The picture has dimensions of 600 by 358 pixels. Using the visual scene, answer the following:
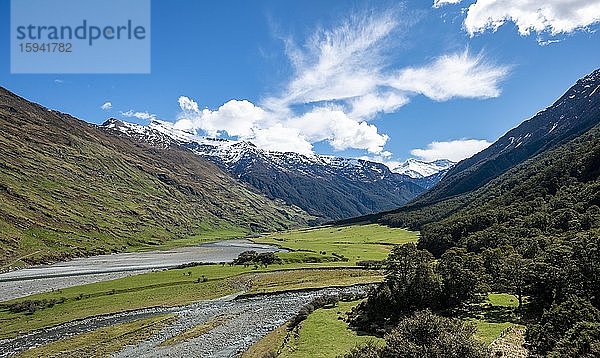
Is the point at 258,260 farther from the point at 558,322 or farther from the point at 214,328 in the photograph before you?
the point at 558,322

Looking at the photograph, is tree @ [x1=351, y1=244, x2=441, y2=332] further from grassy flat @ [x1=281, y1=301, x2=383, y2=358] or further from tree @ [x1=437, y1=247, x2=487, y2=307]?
grassy flat @ [x1=281, y1=301, x2=383, y2=358]

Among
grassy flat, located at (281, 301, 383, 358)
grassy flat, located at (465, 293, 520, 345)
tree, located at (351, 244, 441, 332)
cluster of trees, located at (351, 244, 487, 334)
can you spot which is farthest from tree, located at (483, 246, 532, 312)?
grassy flat, located at (281, 301, 383, 358)

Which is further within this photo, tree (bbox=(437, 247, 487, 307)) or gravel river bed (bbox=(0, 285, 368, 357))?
tree (bbox=(437, 247, 487, 307))

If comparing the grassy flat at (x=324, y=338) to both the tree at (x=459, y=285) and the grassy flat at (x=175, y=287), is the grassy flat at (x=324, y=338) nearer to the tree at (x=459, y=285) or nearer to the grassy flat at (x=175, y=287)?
the tree at (x=459, y=285)

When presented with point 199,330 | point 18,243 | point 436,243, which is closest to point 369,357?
point 199,330

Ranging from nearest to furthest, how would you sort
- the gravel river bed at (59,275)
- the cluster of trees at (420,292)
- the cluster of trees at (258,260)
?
the cluster of trees at (420,292), the gravel river bed at (59,275), the cluster of trees at (258,260)

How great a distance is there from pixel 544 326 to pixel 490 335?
1181cm

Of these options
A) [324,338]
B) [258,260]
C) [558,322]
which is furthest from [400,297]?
[258,260]

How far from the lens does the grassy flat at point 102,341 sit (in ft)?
209

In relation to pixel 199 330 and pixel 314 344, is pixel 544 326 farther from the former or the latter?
pixel 199 330

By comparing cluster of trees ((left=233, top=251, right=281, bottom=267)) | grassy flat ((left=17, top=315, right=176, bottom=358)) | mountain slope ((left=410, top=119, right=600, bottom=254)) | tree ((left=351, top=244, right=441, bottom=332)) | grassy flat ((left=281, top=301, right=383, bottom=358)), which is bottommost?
grassy flat ((left=17, top=315, right=176, bottom=358))

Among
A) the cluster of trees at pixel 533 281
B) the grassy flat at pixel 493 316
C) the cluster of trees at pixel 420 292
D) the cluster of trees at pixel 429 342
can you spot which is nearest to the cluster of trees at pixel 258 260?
the cluster of trees at pixel 533 281

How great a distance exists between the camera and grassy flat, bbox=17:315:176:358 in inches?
2502

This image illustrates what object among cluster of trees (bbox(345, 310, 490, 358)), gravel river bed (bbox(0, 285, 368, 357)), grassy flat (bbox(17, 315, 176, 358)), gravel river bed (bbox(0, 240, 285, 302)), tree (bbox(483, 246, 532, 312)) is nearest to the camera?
cluster of trees (bbox(345, 310, 490, 358))
